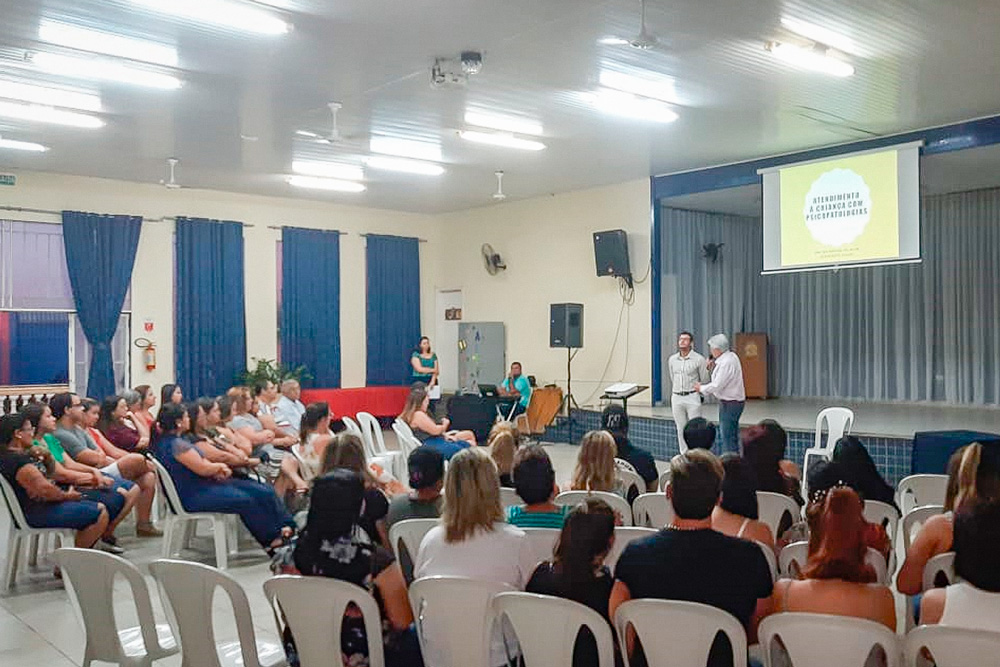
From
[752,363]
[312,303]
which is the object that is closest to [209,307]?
[312,303]

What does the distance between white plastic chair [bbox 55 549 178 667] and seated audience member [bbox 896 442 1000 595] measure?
2565mm

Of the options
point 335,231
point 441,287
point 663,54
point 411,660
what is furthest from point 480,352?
point 411,660

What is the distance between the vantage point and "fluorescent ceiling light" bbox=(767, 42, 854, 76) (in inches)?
246

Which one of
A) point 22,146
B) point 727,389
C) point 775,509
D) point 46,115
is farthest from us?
point 22,146

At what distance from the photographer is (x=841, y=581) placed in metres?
2.43

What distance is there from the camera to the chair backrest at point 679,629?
2.25 m

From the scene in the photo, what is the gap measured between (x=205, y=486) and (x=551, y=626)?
11.7 ft

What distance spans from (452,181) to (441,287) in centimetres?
326

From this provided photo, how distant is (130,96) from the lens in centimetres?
748

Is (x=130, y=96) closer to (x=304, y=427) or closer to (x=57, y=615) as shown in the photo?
(x=304, y=427)

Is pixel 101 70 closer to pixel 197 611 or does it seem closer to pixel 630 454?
pixel 630 454

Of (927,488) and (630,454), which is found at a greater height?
(630,454)

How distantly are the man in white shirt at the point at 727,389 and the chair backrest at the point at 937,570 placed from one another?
5941 mm

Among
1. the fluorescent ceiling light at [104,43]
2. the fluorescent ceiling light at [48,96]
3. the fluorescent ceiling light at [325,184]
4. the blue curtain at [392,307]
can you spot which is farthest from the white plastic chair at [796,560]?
the blue curtain at [392,307]
